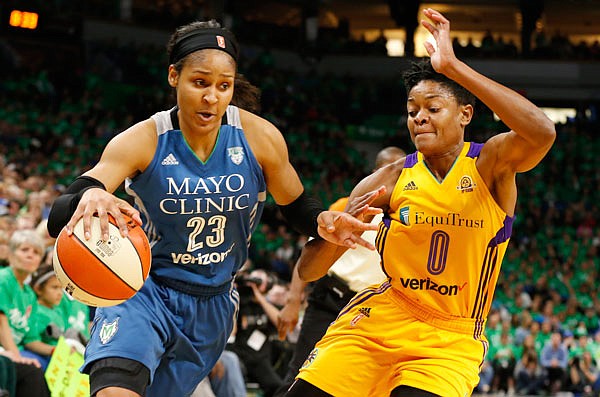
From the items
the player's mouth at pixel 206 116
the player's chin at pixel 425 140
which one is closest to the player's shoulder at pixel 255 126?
the player's mouth at pixel 206 116

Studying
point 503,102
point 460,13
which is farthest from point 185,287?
point 460,13

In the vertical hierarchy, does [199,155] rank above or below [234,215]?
above

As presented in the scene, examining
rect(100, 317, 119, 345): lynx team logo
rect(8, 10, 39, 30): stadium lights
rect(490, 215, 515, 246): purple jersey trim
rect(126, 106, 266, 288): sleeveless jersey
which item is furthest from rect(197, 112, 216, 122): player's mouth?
rect(8, 10, 39, 30): stadium lights

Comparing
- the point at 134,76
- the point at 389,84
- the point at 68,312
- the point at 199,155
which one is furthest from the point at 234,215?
the point at 389,84

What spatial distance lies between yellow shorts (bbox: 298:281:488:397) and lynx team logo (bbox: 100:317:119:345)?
872 millimetres

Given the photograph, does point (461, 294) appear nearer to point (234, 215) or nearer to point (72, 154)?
point (234, 215)

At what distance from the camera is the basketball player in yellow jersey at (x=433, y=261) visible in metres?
3.84

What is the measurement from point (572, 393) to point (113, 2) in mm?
13676

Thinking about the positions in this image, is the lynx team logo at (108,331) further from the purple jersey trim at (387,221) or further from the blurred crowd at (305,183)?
the blurred crowd at (305,183)

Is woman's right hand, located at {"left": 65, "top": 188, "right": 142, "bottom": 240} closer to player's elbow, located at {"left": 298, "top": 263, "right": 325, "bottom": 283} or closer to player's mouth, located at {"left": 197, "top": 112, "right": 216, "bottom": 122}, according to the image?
player's mouth, located at {"left": 197, "top": 112, "right": 216, "bottom": 122}

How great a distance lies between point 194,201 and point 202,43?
668 mm

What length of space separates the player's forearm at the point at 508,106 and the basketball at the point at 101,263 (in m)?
1.43

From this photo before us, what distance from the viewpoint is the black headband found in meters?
3.85

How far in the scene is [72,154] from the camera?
1560 centimetres
